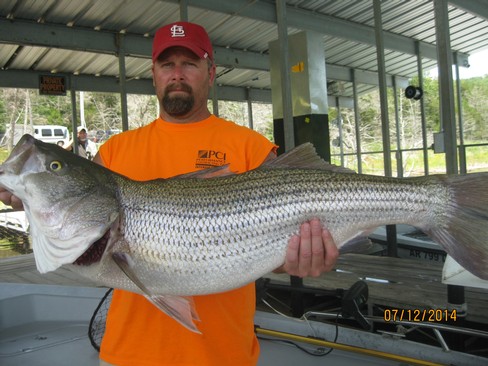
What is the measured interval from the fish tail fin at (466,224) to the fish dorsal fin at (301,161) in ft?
1.75

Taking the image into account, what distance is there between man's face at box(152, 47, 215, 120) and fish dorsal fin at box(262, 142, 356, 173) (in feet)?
2.21

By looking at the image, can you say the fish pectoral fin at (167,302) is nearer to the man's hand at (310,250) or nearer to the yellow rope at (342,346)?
the man's hand at (310,250)

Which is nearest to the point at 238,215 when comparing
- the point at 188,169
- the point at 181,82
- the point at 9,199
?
the point at 188,169

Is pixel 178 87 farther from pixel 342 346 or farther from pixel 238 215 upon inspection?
pixel 342 346

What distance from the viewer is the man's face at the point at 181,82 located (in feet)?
8.93

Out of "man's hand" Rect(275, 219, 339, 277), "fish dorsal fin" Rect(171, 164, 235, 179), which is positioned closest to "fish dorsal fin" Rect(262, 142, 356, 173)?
"fish dorsal fin" Rect(171, 164, 235, 179)

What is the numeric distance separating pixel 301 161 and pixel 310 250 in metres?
0.50

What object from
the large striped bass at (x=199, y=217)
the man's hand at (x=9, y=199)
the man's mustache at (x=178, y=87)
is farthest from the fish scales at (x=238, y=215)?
the man's mustache at (x=178, y=87)

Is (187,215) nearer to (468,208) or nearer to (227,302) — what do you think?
(227,302)

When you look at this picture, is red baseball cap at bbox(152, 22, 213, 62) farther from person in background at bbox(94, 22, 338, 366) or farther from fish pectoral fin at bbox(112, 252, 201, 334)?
fish pectoral fin at bbox(112, 252, 201, 334)

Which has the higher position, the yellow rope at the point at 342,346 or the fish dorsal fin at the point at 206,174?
the fish dorsal fin at the point at 206,174

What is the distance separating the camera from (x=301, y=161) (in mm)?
2436

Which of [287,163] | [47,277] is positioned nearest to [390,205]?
[287,163]
